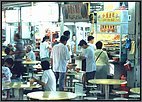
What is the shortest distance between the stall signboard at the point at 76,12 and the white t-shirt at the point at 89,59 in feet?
4.60

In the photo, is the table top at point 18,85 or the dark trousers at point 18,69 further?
the dark trousers at point 18,69

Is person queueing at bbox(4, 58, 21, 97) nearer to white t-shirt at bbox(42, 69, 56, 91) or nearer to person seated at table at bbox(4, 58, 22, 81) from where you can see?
person seated at table at bbox(4, 58, 22, 81)

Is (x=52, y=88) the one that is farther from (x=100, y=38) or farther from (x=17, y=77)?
(x=100, y=38)

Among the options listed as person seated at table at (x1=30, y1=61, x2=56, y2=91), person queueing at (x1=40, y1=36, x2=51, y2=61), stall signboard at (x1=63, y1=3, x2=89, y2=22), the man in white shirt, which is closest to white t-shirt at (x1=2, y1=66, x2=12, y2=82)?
person seated at table at (x1=30, y1=61, x2=56, y2=91)

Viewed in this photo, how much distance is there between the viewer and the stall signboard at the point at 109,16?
781 centimetres

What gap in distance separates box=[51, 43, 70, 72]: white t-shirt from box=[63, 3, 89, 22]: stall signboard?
61.2 inches

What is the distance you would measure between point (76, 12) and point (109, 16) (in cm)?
82

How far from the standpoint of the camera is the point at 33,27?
9.04 meters

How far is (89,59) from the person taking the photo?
21.2ft

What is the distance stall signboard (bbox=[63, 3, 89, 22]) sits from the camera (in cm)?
757

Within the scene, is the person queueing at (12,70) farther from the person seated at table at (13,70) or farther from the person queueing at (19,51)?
the person queueing at (19,51)

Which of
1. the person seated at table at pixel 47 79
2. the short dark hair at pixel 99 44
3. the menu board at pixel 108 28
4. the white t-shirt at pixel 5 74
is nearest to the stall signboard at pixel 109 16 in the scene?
the menu board at pixel 108 28

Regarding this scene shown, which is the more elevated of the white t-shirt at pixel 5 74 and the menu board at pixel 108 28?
the menu board at pixel 108 28

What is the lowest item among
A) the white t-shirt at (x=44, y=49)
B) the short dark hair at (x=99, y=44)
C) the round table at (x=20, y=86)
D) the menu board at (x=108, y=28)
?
the round table at (x=20, y=86)
